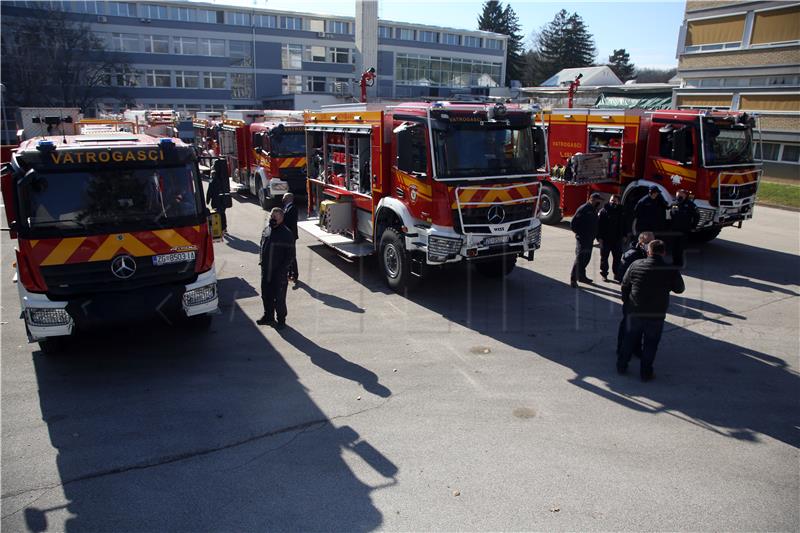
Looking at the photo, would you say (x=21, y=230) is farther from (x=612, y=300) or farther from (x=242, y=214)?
(x=242, y=214)

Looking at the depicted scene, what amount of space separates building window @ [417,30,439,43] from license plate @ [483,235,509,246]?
188 feet

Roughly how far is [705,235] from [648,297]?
846 centimetres

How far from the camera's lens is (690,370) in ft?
21.2

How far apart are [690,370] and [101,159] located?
23.4 feet

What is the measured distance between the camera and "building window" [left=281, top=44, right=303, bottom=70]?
180ft

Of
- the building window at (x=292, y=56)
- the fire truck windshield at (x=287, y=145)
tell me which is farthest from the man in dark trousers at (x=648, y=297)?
the building window at (x=292, y=56)

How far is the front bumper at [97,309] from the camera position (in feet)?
19.0

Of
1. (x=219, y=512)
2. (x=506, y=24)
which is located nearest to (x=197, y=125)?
(x=219, y=512)

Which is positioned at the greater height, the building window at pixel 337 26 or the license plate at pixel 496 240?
the building window at pixel 337 26

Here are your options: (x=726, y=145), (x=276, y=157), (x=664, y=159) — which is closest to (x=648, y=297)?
(x=664, y=159)

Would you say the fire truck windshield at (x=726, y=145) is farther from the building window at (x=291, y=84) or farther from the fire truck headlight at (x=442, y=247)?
the building window at (x=291, y=84)

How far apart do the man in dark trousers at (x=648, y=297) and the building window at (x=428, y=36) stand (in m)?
59.8

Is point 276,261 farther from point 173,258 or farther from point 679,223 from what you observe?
point 679,223

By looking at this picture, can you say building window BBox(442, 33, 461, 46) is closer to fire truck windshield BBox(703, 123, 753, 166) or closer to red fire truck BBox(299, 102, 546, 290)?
fire truck windshield BBox(703, 123, 753, 166)
